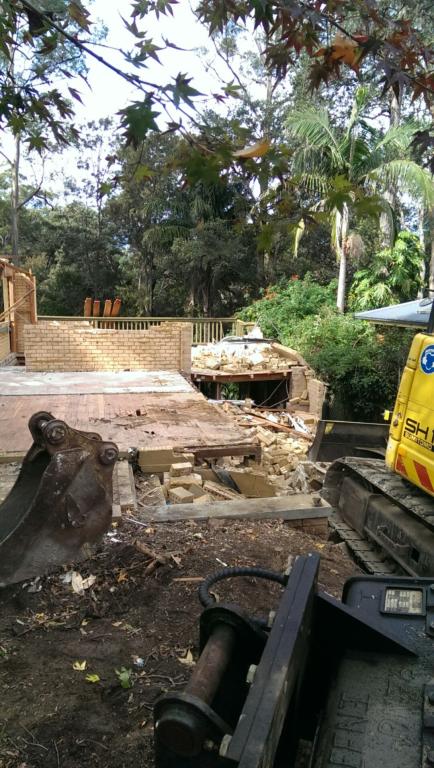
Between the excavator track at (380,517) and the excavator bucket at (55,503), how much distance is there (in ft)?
9.51

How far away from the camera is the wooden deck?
765cm

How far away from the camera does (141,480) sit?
6.59 metres

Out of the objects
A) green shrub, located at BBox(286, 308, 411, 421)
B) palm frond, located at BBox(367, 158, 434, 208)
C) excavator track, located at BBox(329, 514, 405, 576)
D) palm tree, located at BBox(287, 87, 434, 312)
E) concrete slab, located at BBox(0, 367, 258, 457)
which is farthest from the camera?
palm tree, located at BBox(287, 87, 434, 312)

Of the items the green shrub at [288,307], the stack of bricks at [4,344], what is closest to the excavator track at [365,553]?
the stack of bricks at [4,344]

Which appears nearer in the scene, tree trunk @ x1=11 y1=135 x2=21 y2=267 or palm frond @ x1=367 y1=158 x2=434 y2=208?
palm frond @ x1=367 y1=158 x2=434 y2=208

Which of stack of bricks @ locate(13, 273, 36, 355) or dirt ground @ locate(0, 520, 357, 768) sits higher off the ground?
stack of bricks @ locate(13, 273, 36, 355)

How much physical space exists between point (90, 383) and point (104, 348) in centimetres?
228

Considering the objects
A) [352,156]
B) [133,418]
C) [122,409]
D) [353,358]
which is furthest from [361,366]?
[133,418]

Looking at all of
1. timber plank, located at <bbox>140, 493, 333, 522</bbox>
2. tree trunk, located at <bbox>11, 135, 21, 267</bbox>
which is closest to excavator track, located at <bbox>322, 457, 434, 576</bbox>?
timber plank, located at <bbox>140, 493, 333, 522</bbox>

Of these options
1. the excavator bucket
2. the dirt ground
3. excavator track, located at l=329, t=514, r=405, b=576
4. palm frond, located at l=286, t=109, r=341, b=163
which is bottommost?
excavator track, located at l=329, t=514, r=405, b=576

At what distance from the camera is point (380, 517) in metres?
6.02

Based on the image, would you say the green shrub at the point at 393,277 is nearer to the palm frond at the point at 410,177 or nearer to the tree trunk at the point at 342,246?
the tree trunk at the point at 342,246

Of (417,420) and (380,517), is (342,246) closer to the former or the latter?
(380,517)

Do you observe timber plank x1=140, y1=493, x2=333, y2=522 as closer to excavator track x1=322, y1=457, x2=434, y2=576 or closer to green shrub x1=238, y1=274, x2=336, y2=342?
excavator track x1=322, y1=457, x2=434, y2=576
